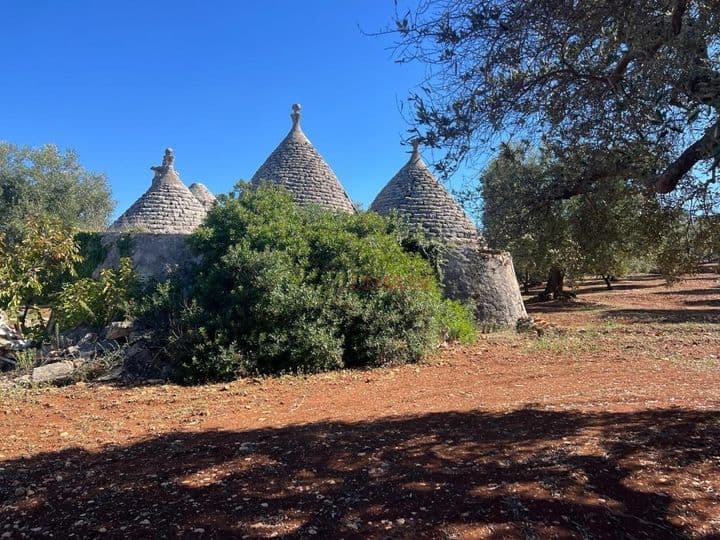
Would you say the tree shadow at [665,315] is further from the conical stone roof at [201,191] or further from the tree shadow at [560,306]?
the conical stone roof at [201,191]

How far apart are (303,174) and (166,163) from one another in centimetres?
405

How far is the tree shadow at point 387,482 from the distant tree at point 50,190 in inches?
864

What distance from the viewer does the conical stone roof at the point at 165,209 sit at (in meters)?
13.4

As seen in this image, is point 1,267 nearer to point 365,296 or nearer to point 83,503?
point 365,296

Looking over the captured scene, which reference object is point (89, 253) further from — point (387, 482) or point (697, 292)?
point (697, 292)

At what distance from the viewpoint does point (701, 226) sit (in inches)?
228

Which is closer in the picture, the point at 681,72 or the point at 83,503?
the point at 83,503

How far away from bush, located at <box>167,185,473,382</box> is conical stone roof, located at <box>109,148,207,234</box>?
3299 millimetres

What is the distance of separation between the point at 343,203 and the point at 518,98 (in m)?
10.4

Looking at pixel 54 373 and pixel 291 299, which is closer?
pixel 54 373

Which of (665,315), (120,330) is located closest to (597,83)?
(120,330)

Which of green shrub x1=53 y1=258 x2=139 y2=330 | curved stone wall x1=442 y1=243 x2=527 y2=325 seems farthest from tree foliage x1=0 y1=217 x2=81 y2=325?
curved stone wall x1=442 y1=243 x2=527 y2=325

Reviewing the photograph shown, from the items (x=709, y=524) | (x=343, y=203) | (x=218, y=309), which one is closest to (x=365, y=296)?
(x=218, y=309)

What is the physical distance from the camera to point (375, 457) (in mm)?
4203
